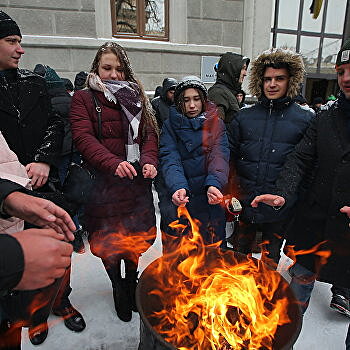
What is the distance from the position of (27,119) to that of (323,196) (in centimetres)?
219

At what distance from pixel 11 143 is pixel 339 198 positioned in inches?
90.2

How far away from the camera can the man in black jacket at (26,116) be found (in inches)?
75.1

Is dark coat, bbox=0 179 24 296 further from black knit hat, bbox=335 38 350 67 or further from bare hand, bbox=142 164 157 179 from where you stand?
black knit hat, bbox=335 38 350 67

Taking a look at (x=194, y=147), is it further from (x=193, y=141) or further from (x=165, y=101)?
(x=165, y=101)

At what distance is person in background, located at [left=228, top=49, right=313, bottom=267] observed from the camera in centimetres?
231

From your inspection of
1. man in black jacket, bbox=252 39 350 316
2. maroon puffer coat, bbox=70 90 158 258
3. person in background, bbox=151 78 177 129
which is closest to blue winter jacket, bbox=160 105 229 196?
maroon puffer coat, bbox=70 90 158 258

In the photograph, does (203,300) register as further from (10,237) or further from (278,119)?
(278,119)

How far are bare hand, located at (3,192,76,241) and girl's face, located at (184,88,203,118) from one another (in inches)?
63.5

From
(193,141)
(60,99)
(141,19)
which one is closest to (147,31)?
(141,19)

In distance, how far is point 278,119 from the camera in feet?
7.72

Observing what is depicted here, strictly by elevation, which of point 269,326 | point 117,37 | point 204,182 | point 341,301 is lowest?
point 341,301

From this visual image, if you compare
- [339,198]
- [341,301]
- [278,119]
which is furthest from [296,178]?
[341,301]

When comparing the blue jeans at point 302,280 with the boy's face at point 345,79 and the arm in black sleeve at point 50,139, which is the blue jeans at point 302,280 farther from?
the arm in black sleeve at point 50,139

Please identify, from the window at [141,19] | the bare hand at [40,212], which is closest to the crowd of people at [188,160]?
the bare hand at [40,212]
